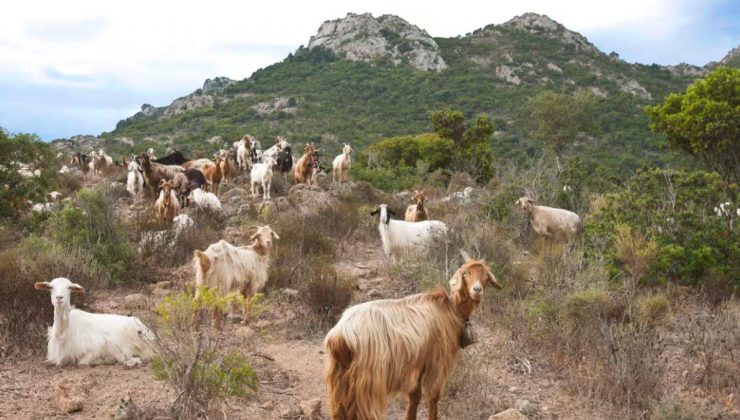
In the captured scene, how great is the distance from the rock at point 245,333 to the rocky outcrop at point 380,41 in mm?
65819

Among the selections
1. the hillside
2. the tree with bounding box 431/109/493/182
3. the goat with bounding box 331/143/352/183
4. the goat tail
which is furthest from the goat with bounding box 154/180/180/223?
the hillside

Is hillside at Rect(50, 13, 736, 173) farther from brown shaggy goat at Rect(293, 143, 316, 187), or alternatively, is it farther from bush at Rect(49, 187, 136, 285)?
bush at Rect(49, 187, 136, 285)

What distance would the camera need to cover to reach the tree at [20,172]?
11891 millimetres

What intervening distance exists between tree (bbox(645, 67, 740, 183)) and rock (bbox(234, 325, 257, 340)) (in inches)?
521

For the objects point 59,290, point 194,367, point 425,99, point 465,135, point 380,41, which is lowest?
point 194,367

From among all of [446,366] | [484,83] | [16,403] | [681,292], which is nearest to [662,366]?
[446,366]

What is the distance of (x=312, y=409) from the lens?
512 centimetres

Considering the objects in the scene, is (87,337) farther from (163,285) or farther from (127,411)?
→ (163,285)

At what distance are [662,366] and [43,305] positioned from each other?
6318 mm

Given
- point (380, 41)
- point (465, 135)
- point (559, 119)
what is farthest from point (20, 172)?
point (380, 41)

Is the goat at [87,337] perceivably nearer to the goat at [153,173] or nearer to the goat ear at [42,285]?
the goat ear at [42,285]

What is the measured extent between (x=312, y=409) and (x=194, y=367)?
1.01 meters

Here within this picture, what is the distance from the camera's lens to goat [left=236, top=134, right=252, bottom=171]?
23.6 metres

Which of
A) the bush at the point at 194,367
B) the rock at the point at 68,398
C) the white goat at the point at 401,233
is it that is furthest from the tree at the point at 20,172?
the bush at the point at 194,367
